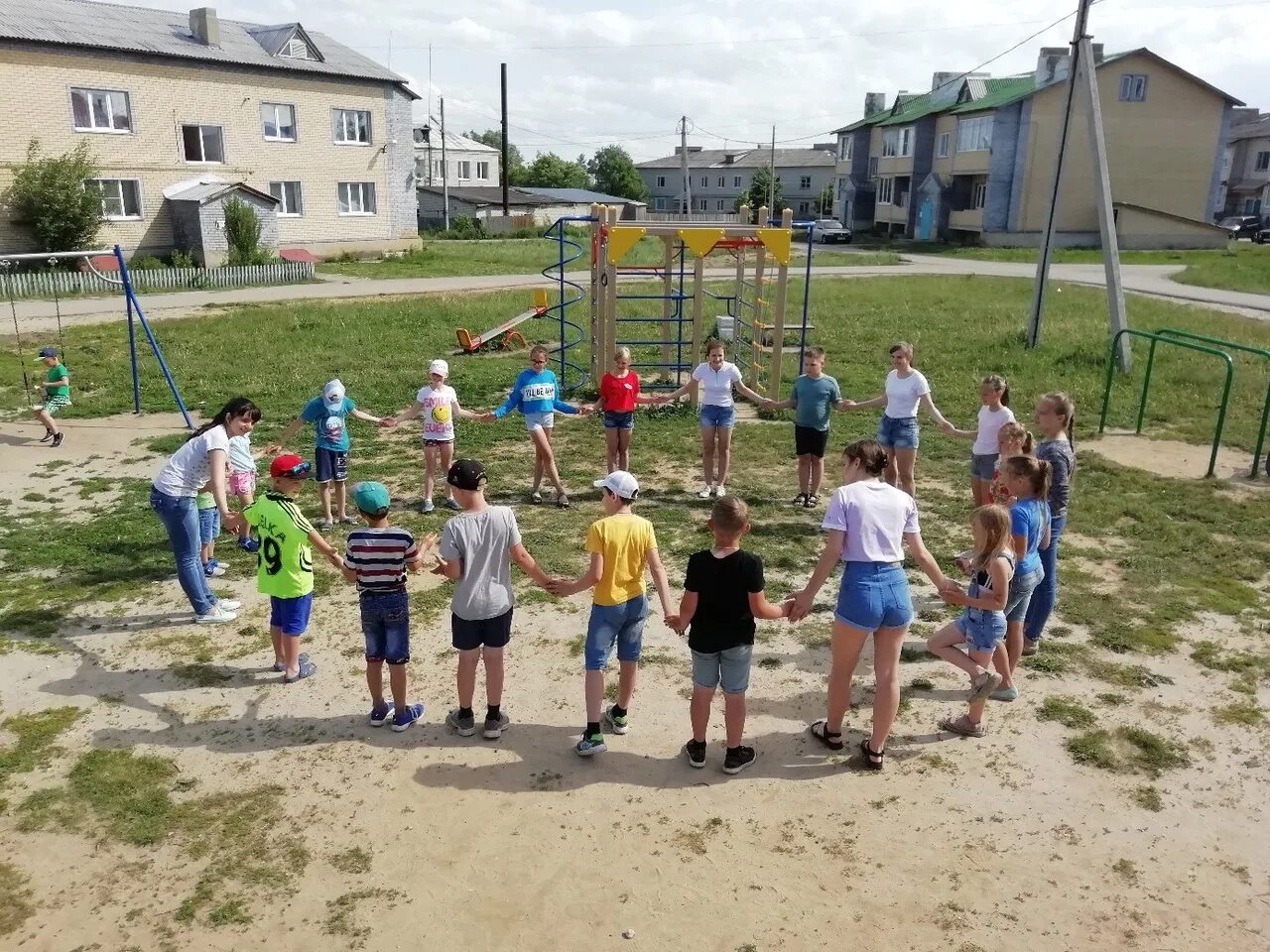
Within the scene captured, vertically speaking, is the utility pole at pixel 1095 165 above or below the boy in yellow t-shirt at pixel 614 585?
above

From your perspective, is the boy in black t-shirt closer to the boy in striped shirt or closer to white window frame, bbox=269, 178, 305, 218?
the boy in striped shirt

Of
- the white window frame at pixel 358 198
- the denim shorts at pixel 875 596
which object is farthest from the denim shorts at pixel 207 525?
the white window frame at pixel 358 198

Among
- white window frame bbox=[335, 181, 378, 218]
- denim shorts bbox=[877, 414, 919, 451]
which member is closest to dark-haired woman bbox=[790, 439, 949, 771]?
denim shorts bbox=[877, 414, 919, 451]

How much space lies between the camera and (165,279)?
28234mm

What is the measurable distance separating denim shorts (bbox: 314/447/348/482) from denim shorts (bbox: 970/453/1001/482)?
5.70 m

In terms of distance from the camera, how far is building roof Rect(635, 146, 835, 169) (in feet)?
293

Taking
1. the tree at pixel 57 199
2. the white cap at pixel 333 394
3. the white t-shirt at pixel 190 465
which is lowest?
the white t-shirt at pixel 190 465

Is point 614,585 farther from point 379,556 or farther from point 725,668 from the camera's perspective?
point 379,556

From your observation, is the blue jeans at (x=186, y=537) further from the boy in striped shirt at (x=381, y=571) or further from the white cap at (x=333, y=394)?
the boy in striped shirt at (x=381, y=571)

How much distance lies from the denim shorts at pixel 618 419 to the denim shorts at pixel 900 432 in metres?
2.53

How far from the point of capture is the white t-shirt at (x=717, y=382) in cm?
968

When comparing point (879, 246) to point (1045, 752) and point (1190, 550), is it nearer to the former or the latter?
point (1190, 550)

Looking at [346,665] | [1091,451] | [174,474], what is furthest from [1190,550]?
[174,474]

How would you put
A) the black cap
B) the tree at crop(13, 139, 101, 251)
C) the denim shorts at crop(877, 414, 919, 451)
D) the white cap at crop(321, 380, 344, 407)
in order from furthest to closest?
the tree at crop(13, 139, 101, 251) → the denim shorts at crop(877, 414, 919, 451) → the white cap at crop(321, 380, 344, 407) → the black cap
